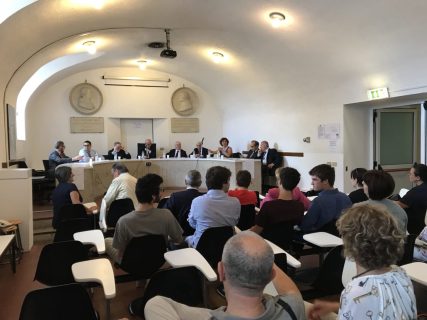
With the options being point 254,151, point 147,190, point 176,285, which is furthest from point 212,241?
point 254,151

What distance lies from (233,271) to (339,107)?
21.2 feet

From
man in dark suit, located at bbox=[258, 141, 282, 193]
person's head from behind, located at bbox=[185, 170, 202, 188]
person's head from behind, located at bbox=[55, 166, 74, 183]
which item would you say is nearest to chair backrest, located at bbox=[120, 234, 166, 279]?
person's head from behind, located at bbox=[185, 170, 202, 188]

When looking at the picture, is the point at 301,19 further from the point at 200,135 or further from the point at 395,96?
the point at 200,135

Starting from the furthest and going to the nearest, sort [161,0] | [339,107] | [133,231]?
1. [339,107]
2. [161,0]
3. [133,231]

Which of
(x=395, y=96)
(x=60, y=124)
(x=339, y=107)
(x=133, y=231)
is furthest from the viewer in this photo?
(x=60, y=124)

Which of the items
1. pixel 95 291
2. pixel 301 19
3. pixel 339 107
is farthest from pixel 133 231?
pixel 339 107

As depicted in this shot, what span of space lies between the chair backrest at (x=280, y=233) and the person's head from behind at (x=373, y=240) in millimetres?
1539

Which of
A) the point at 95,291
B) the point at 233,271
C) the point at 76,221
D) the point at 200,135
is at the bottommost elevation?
the point at 95,291

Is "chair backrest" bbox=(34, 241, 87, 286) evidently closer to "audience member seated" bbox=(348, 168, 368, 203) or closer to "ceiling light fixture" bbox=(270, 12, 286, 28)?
"audience member seated" bbox=(348, 168, 368, 203)

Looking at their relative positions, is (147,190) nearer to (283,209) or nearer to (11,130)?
(283,209)

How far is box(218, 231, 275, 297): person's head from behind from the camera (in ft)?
3.73

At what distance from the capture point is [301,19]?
5168 mm

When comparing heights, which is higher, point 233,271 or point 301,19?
point 301,19

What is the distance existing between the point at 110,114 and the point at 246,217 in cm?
789
